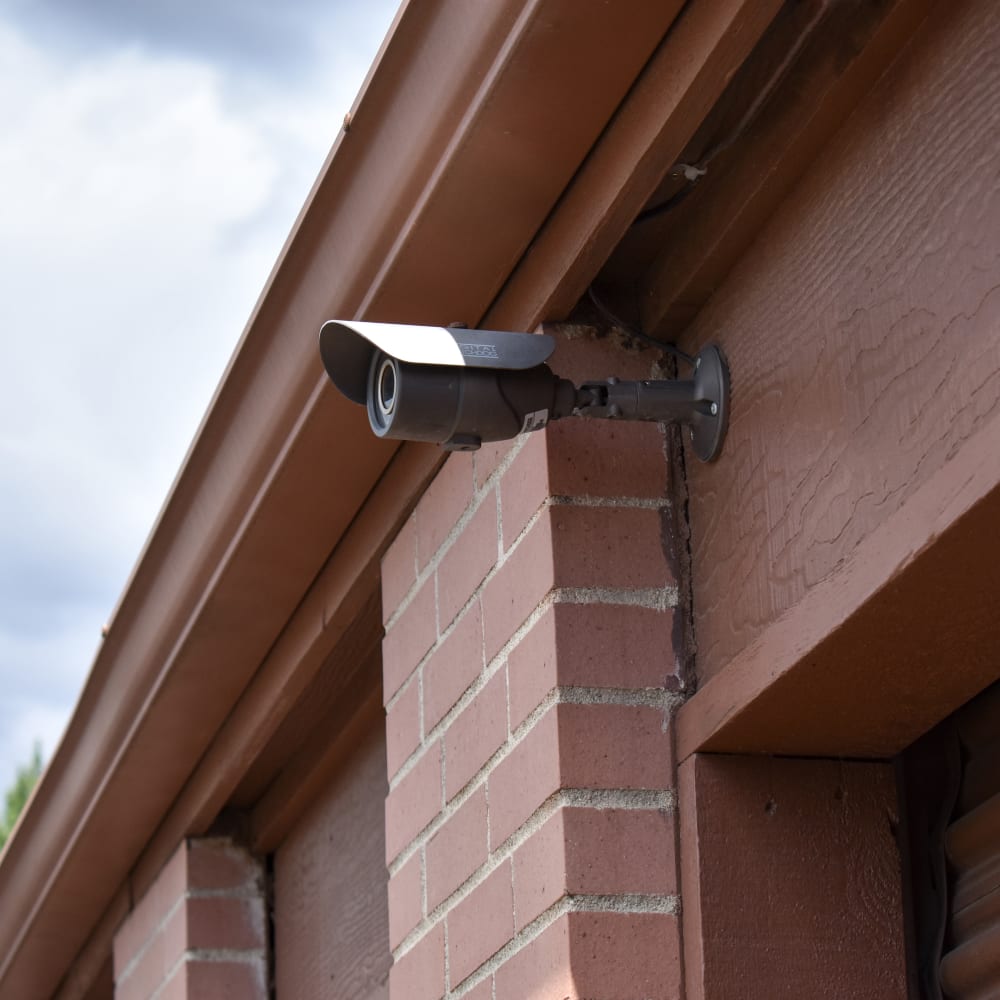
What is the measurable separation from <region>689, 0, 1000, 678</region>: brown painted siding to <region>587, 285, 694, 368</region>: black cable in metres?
0.04

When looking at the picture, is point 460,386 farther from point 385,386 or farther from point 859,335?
point 859,335

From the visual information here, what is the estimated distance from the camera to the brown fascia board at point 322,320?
1872 mm

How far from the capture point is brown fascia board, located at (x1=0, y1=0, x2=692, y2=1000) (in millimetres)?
1872

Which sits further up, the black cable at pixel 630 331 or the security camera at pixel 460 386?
the black cable at pixel 630 331

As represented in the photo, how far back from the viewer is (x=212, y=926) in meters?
3.56

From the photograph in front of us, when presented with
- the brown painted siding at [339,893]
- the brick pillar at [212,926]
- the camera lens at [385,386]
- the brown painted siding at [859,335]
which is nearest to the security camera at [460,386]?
the camera lens at [385,386]

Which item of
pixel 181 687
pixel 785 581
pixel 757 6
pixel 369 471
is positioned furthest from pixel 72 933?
pixel 757 6

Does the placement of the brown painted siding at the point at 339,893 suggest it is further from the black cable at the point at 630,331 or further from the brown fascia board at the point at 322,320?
the black cable at the point at 630,331

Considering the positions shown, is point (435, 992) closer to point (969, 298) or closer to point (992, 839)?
point (992, 839)

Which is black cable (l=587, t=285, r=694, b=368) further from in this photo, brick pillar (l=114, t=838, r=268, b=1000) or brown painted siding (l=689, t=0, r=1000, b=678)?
brick pillar (l=114, t=838, r=268, b=1000)

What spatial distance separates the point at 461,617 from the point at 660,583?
37 centimetres

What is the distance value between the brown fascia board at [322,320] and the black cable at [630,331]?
12 centimetres

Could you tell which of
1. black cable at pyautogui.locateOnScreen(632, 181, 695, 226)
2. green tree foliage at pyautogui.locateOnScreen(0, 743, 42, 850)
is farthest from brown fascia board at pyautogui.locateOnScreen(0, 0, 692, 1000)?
green tree foliage at pyautogui.locateOnScreen(0, 743, 42, 850)

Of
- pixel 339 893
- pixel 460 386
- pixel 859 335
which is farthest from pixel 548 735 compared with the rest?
pixel 339 893
